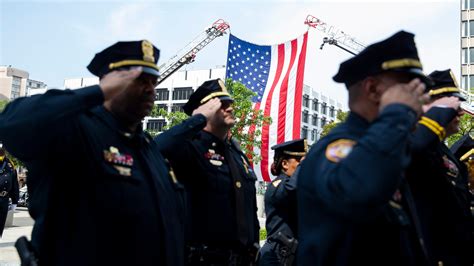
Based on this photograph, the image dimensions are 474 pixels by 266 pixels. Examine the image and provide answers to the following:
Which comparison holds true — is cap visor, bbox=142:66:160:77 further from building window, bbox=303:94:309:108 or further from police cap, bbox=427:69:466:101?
building window, bbox=303:94:309:108

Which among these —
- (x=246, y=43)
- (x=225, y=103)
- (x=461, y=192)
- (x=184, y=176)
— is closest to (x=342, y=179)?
(x=461, y=192)

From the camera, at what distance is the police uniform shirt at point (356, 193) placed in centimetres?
173

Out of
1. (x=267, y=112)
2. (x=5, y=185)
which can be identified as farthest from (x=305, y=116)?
(x=5, y=185)

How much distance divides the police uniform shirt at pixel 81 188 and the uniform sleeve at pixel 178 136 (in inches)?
49.7

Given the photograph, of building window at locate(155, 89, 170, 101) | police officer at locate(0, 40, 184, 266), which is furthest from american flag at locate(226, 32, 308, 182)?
building window at locate(155, 89, 170, 101)

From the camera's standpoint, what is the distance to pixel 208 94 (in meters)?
4.53

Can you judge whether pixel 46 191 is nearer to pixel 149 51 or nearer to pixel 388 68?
pixel 149 51

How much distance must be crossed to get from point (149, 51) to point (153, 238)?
116 cm

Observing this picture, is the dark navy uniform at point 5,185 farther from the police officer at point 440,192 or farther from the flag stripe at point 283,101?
the police officer at point 440,192

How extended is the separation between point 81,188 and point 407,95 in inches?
65.7

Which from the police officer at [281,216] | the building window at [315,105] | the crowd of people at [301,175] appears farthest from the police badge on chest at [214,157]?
the building window at [315,105]

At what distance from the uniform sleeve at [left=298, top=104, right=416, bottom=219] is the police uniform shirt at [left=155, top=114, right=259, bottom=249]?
2.13 metres

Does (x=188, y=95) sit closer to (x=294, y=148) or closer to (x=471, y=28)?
(x=471, y=28)

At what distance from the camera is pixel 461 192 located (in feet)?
11.4
